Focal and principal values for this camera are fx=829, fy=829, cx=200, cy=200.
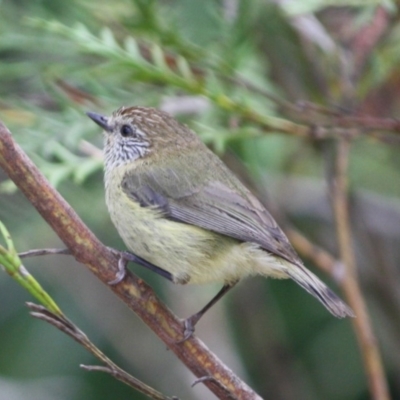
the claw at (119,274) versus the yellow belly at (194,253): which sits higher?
the claw at (119,274)

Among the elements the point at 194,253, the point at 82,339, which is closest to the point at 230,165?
the point at 194,253

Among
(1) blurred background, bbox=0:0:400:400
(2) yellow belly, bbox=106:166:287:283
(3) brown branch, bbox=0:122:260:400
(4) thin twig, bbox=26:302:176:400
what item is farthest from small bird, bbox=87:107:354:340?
(4) thin twig, bbox=26:302:176:400

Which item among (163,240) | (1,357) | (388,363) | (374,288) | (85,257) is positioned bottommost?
(388,363)

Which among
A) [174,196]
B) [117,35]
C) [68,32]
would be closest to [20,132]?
[68,32]

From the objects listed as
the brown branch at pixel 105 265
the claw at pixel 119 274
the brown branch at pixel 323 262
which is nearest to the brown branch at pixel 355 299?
the brown branch at pixel 323 262

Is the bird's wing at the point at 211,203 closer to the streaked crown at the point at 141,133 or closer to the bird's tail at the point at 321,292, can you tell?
the bird's tail at the point at 321,292

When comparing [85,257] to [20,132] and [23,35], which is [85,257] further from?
[23,35]
